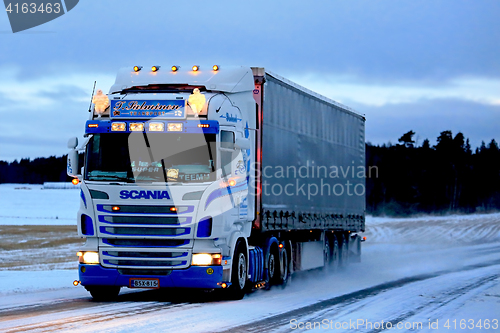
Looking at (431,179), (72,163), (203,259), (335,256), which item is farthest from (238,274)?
(431,179)

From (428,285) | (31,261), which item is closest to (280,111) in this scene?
(428,285)

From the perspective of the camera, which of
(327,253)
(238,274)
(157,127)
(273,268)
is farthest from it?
(327,253)

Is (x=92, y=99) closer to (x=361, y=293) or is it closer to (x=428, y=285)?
(x=361, y=293)

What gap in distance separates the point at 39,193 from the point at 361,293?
3379 inches

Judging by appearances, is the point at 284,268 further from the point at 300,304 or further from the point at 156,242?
the point at 156,242

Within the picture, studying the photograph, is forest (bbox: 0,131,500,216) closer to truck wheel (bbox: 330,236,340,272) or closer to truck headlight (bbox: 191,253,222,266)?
truck wheel (bbox: 330,236,340,272)

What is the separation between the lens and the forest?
363 ft

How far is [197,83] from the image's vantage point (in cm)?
1348

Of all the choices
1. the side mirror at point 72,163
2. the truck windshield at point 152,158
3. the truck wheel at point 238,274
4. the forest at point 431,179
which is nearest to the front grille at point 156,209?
the truck windshield at point 152,158

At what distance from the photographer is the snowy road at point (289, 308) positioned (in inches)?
389

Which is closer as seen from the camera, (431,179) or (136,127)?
(136,127)

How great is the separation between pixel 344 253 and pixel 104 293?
34.5 feet

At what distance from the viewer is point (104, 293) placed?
43.5 feet

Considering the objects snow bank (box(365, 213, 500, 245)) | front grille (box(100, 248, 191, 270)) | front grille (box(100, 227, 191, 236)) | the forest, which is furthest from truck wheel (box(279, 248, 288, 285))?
the forest
